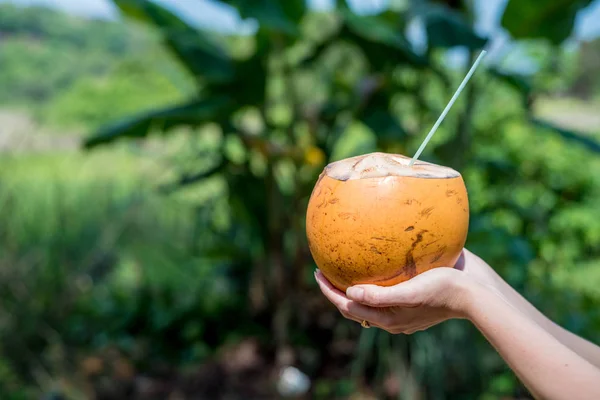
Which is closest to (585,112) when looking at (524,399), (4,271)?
(524,399)

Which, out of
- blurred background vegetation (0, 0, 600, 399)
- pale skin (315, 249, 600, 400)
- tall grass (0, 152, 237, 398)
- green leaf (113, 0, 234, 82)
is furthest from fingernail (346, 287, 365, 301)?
tall grass (0, 152, 237, 398)

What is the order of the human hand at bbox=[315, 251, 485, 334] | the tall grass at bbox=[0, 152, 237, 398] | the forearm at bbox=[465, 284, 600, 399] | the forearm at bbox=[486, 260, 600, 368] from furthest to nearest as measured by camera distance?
the tall grass at bbox=[0, 152, 237, 398] → the forearm at bbox=[486, 260, 600, 368] → the human hand at bbox=[315, 251, 485, 334] → the forearm at bbox=[465, 284, 600, 399]

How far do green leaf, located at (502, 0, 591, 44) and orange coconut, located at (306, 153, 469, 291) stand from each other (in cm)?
149

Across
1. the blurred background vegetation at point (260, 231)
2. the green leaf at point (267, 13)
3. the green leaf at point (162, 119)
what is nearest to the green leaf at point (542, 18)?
the blurred background vegetation at point (260, 231)

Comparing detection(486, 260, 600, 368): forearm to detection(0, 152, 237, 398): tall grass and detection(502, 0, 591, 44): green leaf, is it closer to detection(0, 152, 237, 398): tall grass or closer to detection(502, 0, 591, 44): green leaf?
detection(502, 0, 591, 44): green leaf

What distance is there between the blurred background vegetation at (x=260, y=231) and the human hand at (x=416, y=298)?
1.18m

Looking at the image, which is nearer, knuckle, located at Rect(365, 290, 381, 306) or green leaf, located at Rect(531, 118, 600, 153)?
knuckle, located at Rect(365, 290, 381, 306)

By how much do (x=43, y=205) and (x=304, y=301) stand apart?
5.20 feet

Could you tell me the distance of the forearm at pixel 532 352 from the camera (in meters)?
0.78

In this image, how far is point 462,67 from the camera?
7.89ft

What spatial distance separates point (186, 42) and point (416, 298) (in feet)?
6.30

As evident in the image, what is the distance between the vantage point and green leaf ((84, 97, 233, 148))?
225cm

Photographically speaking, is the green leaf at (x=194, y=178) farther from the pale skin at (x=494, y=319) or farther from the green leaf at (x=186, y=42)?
the pale skin at (x=494, y=319)

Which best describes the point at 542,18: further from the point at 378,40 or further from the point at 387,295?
the point at 387,295
